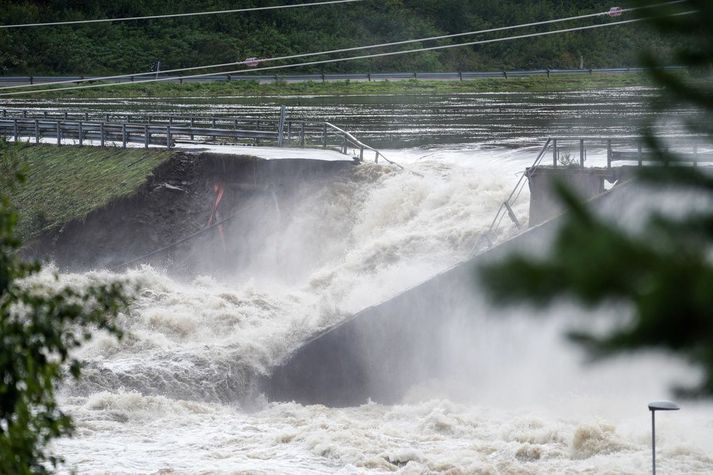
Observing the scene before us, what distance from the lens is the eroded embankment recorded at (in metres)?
29.2

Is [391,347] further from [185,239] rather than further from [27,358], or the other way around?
[27,358]

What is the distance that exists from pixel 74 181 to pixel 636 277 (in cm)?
3208

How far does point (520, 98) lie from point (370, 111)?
430 inches

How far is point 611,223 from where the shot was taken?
139 inches

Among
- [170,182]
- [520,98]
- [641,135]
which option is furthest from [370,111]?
[641,135]

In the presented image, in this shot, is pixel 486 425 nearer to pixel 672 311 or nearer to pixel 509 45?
pixel 672 311

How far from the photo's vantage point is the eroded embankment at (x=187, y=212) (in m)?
29.2

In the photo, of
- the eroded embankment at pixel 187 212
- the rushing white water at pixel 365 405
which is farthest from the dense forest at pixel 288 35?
the rushing white water at pixel 365 405

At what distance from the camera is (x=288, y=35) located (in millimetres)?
79438

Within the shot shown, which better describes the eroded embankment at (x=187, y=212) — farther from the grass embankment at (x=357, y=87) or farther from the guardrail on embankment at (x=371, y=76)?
the guardrail on embankment at (x=371, y=76)

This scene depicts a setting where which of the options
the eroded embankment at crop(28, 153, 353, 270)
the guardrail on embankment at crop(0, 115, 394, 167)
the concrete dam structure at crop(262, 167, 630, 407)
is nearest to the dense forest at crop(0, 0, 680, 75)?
the guardrail on embankment at crop(0, 115, 394, 167)

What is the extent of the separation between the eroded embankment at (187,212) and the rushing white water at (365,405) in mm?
633

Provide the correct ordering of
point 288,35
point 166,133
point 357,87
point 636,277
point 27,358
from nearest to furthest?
point 636,277
point 27,358
point 166,133
point 357,87
point 288,35

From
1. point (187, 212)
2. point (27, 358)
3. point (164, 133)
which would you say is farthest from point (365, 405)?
point (164, 133)
